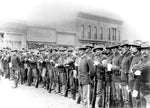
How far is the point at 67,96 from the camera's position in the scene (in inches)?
310

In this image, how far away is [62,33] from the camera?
2125 cm

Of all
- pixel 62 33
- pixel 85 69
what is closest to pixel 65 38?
pixel 62 33

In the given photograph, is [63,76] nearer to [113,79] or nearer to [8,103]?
[8,103]

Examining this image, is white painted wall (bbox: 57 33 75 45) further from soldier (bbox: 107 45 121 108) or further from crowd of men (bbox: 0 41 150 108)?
soldier (bbox: 107 45 121 108)

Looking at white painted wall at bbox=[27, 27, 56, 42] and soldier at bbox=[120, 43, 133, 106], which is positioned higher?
white painted wall at bbox=[27, 27, 56, 42]

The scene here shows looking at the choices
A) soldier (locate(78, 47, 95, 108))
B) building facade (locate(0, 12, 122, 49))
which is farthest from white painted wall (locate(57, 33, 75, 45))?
soldier (locate(78, 47, 95, 108))

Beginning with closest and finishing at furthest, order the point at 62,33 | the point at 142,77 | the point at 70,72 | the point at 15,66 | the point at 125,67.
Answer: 1. the point at 142,77
2. the point at 125,67
3. the point at 70,72
4. the point at 15,66
5. the point at 62,33

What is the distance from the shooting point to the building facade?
17766 millimetres

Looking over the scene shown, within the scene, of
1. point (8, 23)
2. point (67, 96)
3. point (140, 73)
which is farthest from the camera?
point (8, 23)

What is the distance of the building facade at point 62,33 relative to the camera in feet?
58.3

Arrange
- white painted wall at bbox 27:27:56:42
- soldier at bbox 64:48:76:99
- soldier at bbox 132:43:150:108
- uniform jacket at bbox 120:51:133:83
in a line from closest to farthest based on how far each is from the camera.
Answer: soldier at bbox 132:43:150:108, uniform jacket at bbox 120:51:133:83, soldier at bbox 64:48:76:99, white painted wall at bbox 27:27:56:42

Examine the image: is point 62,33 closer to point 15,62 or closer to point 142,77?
point 15,62

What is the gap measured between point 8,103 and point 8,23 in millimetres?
12086

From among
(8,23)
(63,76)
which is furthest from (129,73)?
(8,23)
